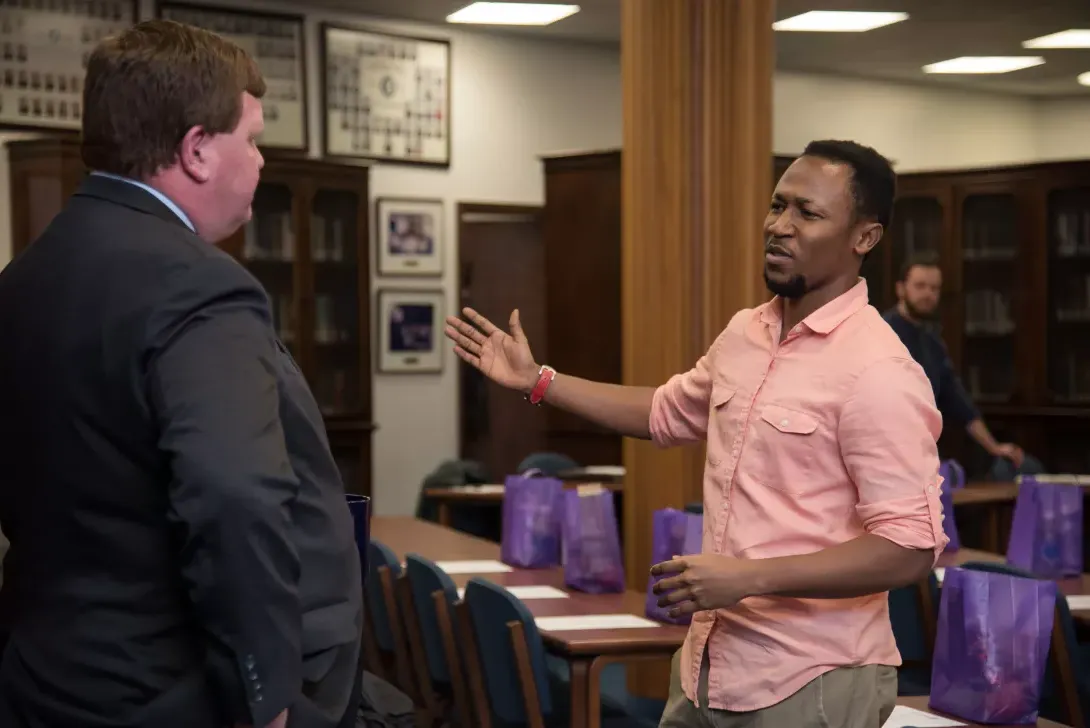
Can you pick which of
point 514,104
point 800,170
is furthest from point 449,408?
point 800,170

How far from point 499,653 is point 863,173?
1692mm

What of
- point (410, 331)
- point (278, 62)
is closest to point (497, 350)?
point (278, 62)

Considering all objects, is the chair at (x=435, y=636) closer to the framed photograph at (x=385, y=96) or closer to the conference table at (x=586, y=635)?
the conference table at (x=586, y=635)

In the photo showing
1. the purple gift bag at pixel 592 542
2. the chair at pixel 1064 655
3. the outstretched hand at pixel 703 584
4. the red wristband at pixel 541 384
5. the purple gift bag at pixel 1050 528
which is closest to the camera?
the outstretched hand at pixel 703 584

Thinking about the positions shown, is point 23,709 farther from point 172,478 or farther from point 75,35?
point 75,35

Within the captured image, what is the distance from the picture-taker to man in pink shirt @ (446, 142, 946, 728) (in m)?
1.92

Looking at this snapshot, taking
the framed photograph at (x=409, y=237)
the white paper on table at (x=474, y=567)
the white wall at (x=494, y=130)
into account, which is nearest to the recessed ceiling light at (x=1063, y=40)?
the white wall at (x=494, y=130)

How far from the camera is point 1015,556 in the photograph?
4.07m

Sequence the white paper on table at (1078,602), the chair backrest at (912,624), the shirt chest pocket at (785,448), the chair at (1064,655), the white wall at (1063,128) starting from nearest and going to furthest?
the shirt chest pocket at (785,448) → the chair at (1064,655) → the white paper on table at (1078,602) → the chair backrest at (912,624) → the white wall at (1063,128)

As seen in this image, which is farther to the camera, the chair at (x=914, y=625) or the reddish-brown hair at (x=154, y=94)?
the chair at (x=914, y=625)

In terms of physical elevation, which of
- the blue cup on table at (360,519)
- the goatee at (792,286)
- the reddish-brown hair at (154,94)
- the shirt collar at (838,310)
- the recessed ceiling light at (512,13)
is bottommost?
the blue cup on table at (360,519)

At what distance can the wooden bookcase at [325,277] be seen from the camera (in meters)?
7.62

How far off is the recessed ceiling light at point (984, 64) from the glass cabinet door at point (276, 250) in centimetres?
490

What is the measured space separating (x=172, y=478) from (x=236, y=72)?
46 centimetres
